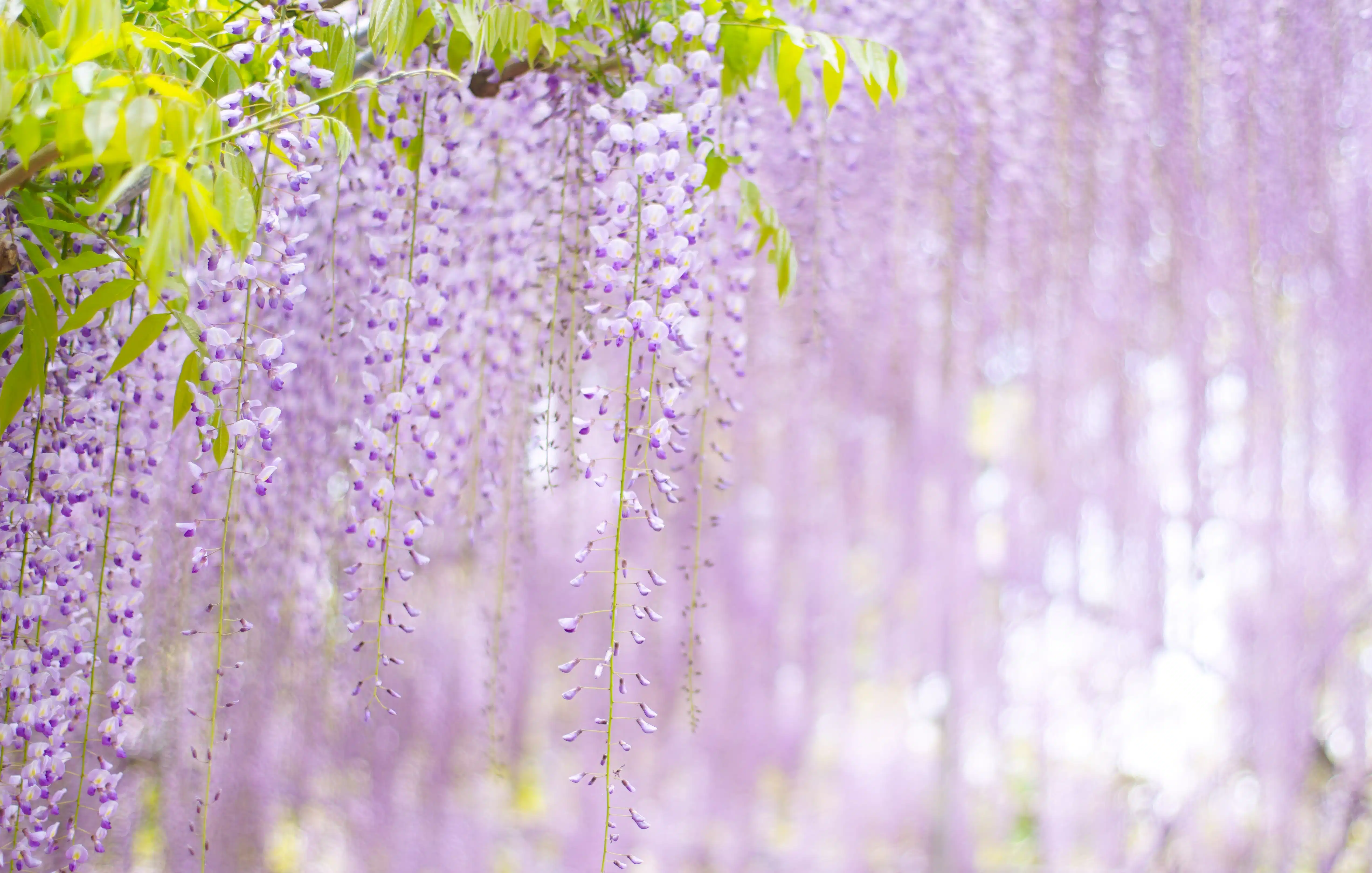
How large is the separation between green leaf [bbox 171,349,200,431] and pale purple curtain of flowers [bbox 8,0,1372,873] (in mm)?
944

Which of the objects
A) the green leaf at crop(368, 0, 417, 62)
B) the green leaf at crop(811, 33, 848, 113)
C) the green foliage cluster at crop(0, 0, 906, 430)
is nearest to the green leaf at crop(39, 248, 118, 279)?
the green foliage cluster at crop(0, 0, 906, 430)

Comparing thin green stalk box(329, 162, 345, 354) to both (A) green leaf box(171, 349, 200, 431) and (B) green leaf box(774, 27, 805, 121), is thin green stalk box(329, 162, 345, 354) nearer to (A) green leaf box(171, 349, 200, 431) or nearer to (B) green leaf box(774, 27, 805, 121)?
(A) green leaf box(171, 349, 200, 431)

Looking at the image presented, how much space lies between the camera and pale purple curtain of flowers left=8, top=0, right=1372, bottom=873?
2.08 metres

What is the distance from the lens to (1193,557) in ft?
7.82

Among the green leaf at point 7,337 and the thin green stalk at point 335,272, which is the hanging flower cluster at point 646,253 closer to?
the thin green stalk at point 335,272

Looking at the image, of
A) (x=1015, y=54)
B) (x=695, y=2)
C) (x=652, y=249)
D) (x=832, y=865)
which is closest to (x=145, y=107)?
(x=652, y=249)

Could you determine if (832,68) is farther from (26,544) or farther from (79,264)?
(26,544)

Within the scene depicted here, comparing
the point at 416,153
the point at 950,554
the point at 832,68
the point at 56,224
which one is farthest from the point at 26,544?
the point at 950,554

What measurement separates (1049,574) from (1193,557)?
331 millimetres

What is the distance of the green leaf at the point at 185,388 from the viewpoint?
792 mm

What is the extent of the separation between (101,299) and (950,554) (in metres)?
2.06

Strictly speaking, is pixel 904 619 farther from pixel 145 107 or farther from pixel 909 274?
pixel 145 107

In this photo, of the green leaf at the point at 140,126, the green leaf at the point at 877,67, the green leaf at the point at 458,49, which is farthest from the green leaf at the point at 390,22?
the green leaf at the point at 877,67

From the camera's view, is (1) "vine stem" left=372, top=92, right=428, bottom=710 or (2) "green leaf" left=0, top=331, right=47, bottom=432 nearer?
(2) "green leaf" left=0, top=331, right=47, bottom=432
